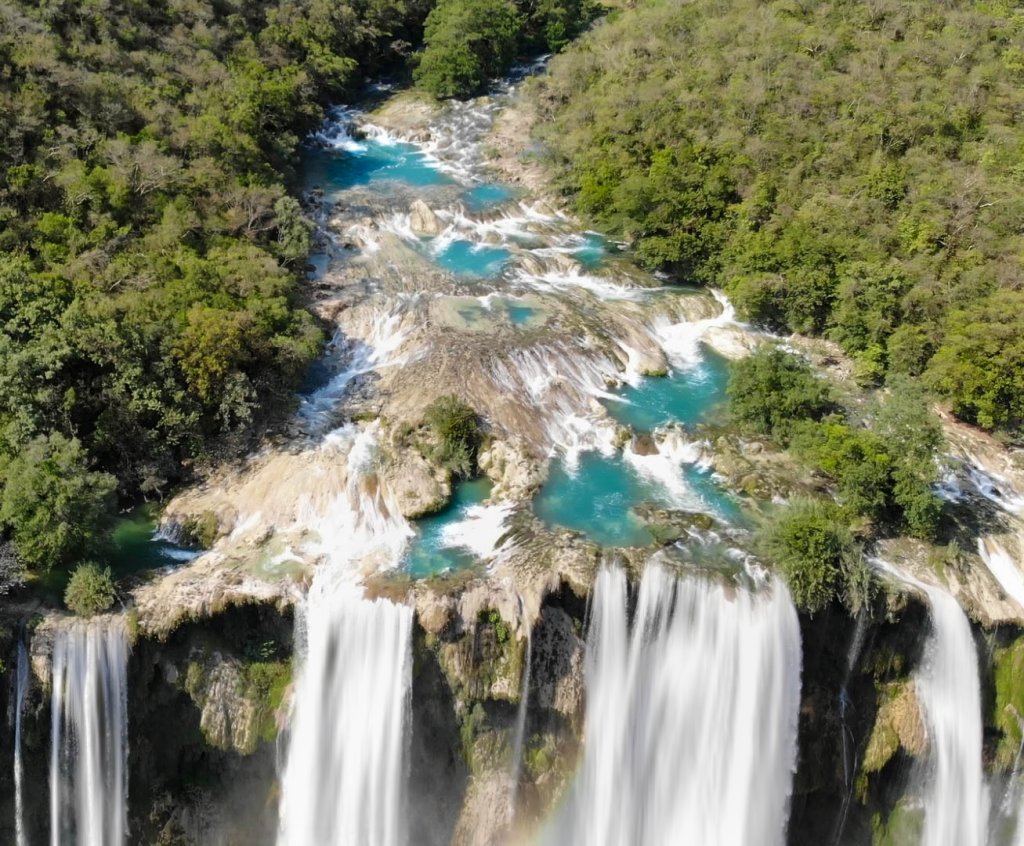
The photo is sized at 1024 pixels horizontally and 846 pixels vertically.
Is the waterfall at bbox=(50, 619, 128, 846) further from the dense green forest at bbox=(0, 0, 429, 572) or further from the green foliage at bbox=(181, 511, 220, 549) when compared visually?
the green foliage at bbox=(181, 511, 220, 549)

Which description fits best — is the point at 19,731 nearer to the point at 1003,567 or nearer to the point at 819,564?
the point at 819,564

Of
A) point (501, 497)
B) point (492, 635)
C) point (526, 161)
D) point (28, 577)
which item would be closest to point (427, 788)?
point (492, 635)

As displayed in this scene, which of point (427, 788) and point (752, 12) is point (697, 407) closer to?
point (427, 788)

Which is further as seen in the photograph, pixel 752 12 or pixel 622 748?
pixel 752 12

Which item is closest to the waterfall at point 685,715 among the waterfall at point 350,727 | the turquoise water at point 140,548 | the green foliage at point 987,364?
the waterfall at point 350,727

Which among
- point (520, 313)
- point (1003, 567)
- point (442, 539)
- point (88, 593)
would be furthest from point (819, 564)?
point (88, 593)
